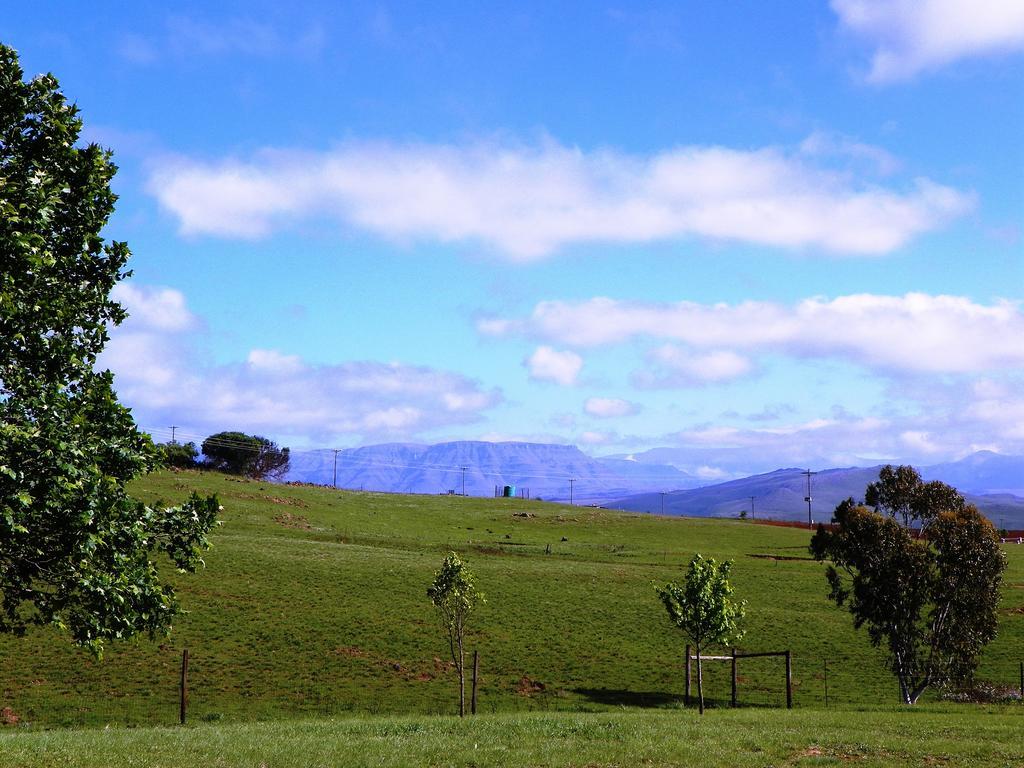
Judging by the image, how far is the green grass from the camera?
21328mm

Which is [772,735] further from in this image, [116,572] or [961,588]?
[961,588]

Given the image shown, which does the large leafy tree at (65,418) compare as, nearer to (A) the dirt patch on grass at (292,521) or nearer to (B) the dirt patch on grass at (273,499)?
(A) the dirt patch on grass at (292,521)

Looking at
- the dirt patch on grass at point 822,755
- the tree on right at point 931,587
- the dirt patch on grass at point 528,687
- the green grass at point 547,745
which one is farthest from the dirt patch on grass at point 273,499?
the dirt patch on grass at point 822,755

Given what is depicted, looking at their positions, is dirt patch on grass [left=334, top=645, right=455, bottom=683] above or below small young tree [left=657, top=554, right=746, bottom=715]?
below

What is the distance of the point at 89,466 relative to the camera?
1544 cm

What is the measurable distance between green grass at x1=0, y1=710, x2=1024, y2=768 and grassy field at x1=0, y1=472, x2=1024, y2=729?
8.23 meters

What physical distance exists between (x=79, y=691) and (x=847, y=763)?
1562 inches

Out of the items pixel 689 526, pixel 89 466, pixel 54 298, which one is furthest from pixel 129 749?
pixel 689 526

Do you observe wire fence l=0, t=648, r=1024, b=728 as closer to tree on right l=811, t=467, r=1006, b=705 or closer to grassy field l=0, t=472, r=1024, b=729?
grassy field l=0, t=472, r=1024, b=729

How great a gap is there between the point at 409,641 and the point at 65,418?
47.8 metres

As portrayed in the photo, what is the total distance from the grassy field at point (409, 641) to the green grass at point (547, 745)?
823cm

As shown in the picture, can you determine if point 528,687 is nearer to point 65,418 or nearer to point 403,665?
point 403,665

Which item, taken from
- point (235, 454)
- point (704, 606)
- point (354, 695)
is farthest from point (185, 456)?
point (704, 606)

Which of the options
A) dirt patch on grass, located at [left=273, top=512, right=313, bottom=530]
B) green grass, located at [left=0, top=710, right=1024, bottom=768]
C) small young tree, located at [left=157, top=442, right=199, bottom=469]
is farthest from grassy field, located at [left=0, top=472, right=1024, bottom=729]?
small young tree, located at [left=157, top=442, right=199, bottom=469]
